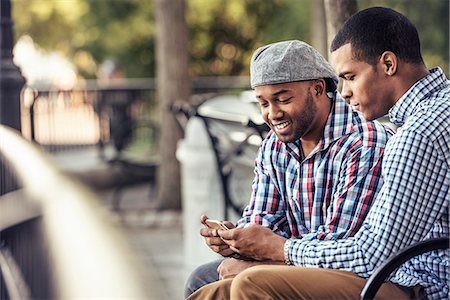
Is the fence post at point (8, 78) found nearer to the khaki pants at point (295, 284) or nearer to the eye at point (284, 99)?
the eye at point (284, 99)

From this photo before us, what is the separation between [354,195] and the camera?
3328 mm

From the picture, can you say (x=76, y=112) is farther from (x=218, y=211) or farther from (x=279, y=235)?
(x=279, y=235)

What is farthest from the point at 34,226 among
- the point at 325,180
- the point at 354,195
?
the point at 354,195

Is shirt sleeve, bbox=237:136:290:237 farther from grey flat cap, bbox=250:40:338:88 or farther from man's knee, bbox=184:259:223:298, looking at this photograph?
grey flat cap, bbox=250:40:338:88

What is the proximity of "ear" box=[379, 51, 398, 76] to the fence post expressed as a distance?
105 inches

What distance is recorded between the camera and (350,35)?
3355mm

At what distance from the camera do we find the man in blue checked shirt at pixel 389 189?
3029mm

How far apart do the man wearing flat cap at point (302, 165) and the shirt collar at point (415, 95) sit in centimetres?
17

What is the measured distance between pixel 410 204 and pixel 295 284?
0.43 m

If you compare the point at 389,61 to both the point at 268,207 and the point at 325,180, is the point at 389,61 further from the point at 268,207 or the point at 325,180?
the point at 268,207

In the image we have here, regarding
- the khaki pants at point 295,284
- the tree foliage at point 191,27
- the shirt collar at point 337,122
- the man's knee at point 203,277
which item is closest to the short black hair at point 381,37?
the shirt collar at point 337,122

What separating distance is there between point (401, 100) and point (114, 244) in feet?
21.2

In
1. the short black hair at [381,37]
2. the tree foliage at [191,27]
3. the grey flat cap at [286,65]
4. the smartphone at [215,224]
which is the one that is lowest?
the smartphone at [215,224]

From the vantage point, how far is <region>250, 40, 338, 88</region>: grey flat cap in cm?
347
